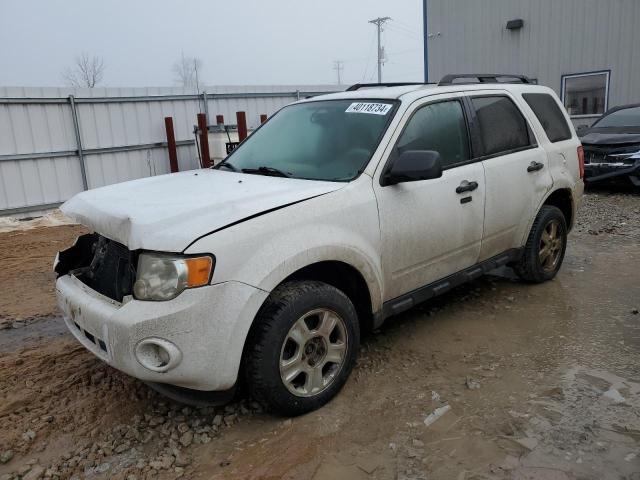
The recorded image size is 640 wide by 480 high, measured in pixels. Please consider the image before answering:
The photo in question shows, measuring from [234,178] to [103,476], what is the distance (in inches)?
74.9

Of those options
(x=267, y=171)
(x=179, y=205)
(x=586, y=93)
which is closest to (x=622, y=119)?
(x=586, y=93)

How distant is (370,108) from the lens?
3.66m

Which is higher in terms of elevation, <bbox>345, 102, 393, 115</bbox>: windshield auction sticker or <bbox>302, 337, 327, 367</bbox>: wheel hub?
<bbox>345, 102, 393, 115</bbox>: windshield auction sticker

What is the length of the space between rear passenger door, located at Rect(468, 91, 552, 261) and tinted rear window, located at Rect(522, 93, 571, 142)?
0.88 ft

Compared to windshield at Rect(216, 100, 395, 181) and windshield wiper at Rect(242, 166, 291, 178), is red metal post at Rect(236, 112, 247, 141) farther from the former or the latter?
windshield wiper at Rect(242, 166, 291, 178)

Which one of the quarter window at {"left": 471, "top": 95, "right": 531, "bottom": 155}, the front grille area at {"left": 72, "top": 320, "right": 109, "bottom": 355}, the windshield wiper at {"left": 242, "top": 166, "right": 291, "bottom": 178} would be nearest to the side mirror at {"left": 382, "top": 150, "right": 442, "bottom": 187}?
the windshield wiper at {"left": 242, "top": 166, "right": 291, "bottom": 178}

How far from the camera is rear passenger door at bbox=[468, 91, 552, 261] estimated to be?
408 cm

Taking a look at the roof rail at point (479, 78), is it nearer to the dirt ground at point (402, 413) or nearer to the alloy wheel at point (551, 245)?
the alloy wheel at point (551, 245)

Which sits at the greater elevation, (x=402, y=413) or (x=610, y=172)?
(x=610, y=172)

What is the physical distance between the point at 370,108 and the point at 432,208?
812mm

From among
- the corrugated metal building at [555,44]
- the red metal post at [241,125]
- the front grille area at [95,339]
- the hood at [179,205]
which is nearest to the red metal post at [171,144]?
the red metal post at [241,125]

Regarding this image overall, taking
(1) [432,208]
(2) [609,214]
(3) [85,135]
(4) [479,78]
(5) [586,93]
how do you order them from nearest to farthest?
1. (1) [432,208]
2. (4) [479,78]
3. (2) [609,214]
4. (3) [85,135]
5. (5) [586,93]

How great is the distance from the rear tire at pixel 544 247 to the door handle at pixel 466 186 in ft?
3.70

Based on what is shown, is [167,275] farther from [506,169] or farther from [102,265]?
[506,169]
